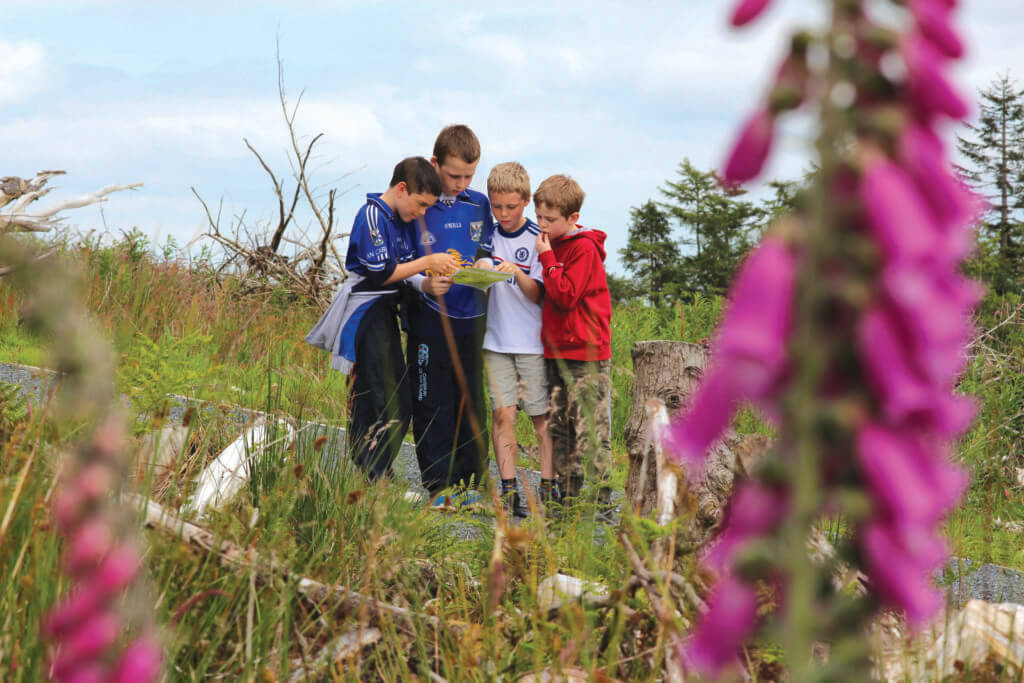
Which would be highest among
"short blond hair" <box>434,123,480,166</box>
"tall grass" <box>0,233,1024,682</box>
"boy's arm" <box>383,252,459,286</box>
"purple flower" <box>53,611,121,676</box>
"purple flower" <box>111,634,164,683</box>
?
"short blond hair" <box>434,123,480,166</box>

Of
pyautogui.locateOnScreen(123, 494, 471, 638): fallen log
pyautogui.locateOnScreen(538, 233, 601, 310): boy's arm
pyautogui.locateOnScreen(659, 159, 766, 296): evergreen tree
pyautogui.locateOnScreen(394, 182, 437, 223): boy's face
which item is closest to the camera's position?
pyautogui.locateOnScreen(123, 494, 471, 638): fallen log

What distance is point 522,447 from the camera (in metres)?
8.69

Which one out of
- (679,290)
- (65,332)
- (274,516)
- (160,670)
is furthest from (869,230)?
(679,290)

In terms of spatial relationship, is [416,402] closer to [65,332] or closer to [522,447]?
[522,447]

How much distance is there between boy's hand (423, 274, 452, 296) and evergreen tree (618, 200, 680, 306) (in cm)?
1868

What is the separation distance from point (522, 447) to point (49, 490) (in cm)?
615

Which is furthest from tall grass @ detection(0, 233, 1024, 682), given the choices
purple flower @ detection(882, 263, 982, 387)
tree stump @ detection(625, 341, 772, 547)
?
purple flower @ detection(882, 263, 982, 387)

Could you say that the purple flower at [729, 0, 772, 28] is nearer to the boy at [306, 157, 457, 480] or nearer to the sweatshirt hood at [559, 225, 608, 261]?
the boy at [306, 157, 457, 480]

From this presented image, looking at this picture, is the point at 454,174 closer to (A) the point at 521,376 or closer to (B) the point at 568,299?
(B) the point at 568,299

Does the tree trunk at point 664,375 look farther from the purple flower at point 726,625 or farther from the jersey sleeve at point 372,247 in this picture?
the purple flower at point 726,625

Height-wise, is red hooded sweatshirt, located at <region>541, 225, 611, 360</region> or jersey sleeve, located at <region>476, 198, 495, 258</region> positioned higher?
jersey sleeve, located at <region>476, 198, 495, 258</region>

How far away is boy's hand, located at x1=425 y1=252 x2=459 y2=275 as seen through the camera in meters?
5.63

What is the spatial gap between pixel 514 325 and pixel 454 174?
45.0 inches

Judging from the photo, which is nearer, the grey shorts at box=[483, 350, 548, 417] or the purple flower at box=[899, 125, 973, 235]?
the purple flower at box=[899, 125, 973, 235]
